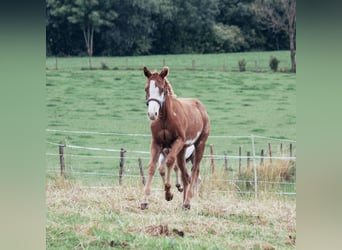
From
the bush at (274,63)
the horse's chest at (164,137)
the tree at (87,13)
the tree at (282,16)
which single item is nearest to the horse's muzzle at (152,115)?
the horse's chest at (164,137)

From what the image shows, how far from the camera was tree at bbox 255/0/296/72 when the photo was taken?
6.15m

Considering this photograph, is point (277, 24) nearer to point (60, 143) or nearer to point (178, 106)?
point (178, 106)

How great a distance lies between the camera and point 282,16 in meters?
6.21

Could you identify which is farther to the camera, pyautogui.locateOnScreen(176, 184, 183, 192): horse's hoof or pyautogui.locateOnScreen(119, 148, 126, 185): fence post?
pyautogui.locateOnScreen(119, 148, 126, 185): fence post

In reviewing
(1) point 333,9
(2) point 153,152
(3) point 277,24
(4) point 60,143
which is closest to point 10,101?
(4) point 60,143

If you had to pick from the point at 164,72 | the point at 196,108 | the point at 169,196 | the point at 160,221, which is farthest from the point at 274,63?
the point at 160,221

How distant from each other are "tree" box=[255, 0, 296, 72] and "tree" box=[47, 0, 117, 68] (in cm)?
104

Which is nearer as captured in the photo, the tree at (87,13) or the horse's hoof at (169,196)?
the horse's hoof at (169,196)

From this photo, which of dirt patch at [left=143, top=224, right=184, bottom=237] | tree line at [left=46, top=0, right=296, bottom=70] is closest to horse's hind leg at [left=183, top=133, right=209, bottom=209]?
dirt patch at [left=143, top=224, right=184, bottom=237]

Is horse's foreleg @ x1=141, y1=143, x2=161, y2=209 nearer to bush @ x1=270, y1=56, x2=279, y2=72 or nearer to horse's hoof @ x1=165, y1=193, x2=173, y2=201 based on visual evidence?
horse's hoof @ x1=165, y1=193, x2=173, y2=201

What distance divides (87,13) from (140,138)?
3.13ft

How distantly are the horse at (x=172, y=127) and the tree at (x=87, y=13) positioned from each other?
512 millimetres

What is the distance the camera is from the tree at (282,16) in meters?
6.15

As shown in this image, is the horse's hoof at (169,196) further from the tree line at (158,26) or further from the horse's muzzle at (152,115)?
the tree line at (158,26)
